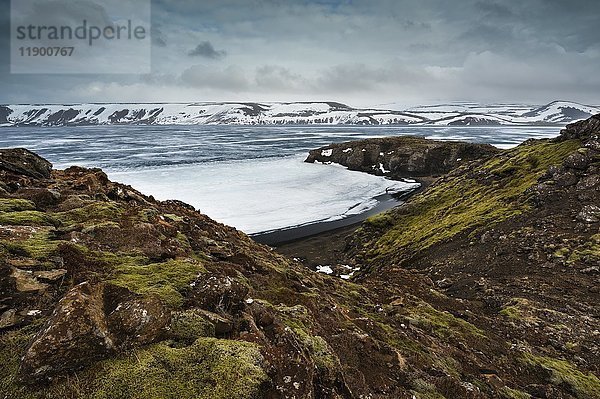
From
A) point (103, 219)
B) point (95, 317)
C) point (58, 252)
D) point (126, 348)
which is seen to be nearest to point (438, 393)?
point (126, 348)

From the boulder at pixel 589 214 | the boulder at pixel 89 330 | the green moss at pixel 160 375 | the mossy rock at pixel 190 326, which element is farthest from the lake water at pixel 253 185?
the green moss at pixel 160 375

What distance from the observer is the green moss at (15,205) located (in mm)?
13578

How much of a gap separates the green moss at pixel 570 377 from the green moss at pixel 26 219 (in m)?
18.3

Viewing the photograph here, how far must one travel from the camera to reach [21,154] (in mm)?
21391

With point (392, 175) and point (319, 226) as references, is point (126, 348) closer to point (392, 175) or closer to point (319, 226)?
point (319, 226)

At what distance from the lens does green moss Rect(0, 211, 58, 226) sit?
40.2ft

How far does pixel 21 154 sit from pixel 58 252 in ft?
50.6

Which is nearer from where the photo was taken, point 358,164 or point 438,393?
point 438,393

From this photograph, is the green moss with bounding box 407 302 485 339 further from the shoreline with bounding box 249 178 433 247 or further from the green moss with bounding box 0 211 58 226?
the shoreline with bounding box 249 178 433 247

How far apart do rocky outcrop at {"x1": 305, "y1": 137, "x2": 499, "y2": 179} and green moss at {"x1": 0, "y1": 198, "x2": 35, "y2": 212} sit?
271 ft

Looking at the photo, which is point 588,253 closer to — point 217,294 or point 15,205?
point 217,294

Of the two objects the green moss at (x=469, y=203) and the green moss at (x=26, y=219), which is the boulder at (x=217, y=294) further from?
the green moss at (x=469, y=203)

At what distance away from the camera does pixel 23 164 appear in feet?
68.2

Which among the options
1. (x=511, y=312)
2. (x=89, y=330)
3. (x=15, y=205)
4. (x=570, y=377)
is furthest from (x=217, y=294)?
(x=511, y=312)
